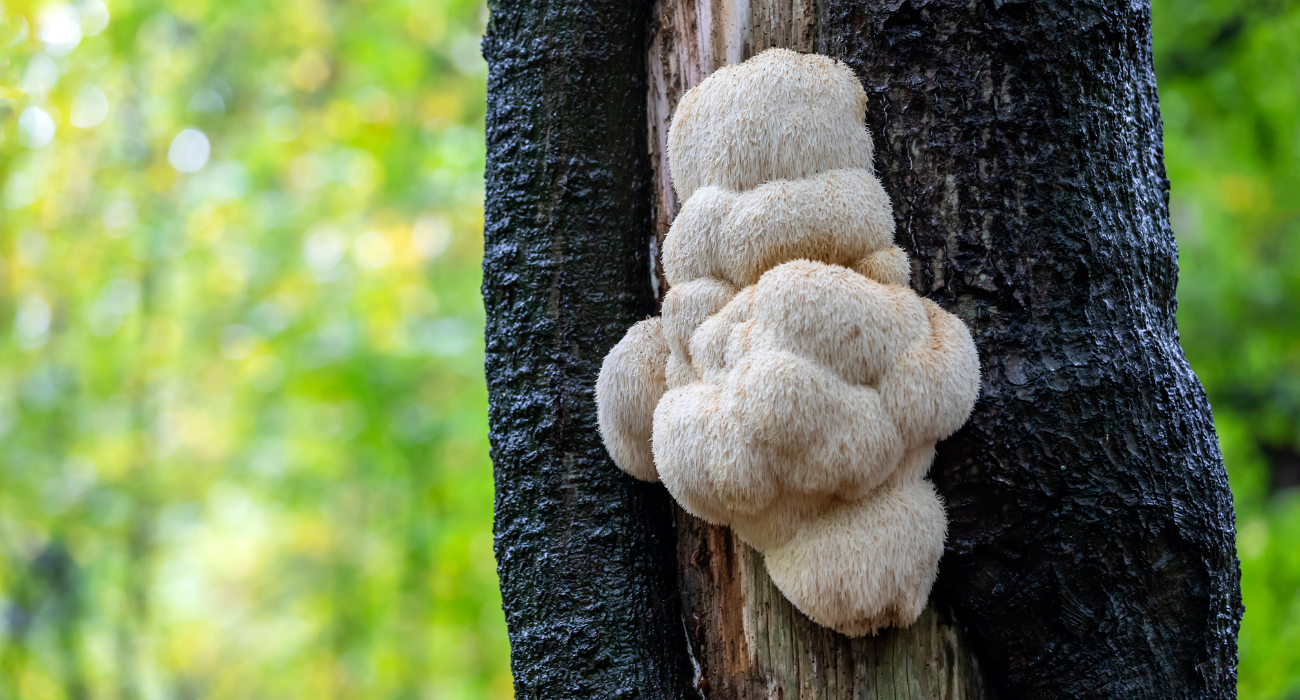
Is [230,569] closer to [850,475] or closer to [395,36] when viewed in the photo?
[395,36]

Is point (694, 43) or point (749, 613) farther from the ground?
point (694, 43)

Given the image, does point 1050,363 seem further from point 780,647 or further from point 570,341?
point 570,341

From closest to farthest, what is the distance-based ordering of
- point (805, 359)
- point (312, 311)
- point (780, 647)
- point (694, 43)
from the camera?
point (805, 359)
point (780, 647)
point (694, 43)
point (312, 311)

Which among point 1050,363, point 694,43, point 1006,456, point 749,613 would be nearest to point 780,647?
point 749,613

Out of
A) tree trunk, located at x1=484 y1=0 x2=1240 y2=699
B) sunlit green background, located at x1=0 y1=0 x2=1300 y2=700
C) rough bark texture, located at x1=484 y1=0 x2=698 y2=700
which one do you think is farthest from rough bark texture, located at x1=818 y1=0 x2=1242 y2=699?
sunlit green background, located at x1=0 y1=0 x2=1300 y2=700

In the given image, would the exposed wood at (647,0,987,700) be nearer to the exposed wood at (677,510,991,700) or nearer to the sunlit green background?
→ the exposed wood at (677,510,991,700)

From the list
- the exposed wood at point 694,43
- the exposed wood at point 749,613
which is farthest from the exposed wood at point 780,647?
the exposed wood at point 694,43

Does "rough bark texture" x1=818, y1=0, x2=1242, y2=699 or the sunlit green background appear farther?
the sunlit green background

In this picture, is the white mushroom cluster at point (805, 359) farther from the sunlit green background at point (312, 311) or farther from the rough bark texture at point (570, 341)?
the sunlit green background at point (312, 311)
